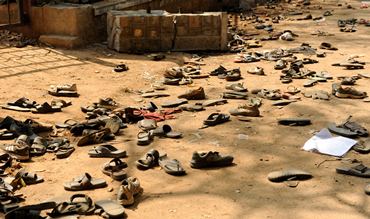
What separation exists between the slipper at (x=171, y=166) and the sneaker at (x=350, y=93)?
3.08m

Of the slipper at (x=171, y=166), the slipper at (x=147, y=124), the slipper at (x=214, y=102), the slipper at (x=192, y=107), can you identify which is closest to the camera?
the slipper at (x=171, y=166)

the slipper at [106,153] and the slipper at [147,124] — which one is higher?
the slipper at [147,124]

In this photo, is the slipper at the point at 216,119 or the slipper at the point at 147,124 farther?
the slipper at the point at 216,119

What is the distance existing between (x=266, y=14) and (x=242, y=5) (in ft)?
3.63

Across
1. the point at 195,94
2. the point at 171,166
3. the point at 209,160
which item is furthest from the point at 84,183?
the point at 195,94

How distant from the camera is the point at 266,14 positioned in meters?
14.7

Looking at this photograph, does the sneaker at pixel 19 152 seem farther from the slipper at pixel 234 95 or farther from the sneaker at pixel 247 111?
the slipper at pixel 234 95

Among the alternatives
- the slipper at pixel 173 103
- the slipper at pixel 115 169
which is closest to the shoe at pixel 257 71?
the slipper at pixel 173 103

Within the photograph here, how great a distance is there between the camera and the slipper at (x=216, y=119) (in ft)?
19.2

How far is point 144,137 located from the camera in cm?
536

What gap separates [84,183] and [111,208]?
518 mm

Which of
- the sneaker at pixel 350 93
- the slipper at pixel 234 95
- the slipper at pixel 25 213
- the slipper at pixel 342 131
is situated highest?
the sneaker at pixel 350 93

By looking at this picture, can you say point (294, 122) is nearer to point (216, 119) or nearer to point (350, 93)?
point (216, 119)

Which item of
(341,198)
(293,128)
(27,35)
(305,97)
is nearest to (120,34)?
(27,35)
